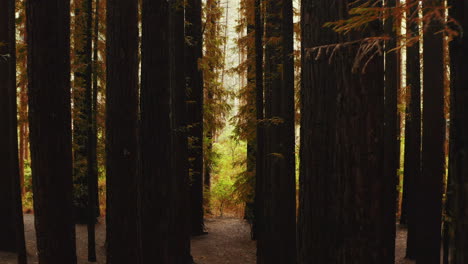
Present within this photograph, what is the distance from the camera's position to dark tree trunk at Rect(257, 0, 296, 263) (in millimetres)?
9180

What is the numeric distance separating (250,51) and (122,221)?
28.3 feet

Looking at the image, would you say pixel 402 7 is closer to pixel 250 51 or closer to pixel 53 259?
pixel 53 259

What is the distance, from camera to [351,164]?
399 centimetres

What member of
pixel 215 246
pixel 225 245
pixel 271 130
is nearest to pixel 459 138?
pixel 271 130

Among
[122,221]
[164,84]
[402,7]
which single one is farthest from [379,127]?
[122,221]

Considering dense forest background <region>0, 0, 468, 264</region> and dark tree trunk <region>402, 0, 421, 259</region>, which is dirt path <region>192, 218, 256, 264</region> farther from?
dark tree trunk <region>402, 0, 421, 259</region>

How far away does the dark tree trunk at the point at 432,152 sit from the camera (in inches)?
367

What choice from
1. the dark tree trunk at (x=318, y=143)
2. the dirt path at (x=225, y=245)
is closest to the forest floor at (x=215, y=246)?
the dirt path at (x=225, y=245)

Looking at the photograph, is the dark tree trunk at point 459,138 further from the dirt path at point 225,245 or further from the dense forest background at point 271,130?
the dirt path at point 225,245

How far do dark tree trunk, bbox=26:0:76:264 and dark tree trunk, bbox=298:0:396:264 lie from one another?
3.96m

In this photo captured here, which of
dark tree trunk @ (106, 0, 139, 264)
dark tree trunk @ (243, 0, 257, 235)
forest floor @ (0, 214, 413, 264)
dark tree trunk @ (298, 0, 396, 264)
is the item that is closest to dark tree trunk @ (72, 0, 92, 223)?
forest floor @ (0, 214, 413, 264)

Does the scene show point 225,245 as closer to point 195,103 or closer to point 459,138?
point 195,103

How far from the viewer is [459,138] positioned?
2.88 m

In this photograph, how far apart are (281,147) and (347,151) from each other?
17.3 ft
